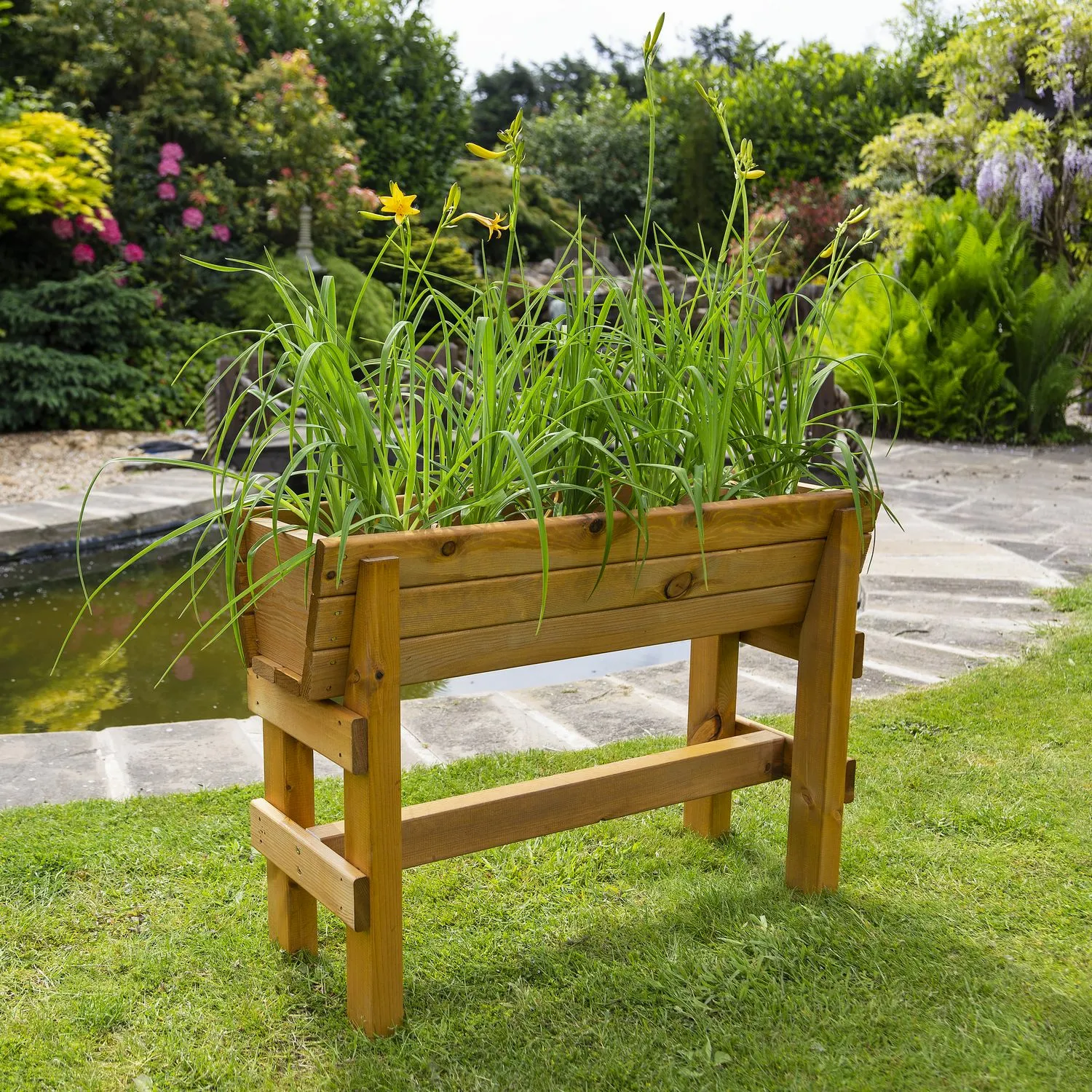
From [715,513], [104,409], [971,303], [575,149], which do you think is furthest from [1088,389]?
[575,149]

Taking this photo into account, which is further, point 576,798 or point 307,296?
point 307,296

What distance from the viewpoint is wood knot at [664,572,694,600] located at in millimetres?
1704

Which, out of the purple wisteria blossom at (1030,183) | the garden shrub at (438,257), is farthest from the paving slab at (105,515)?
the purple wisteria blossom at (1030,183)

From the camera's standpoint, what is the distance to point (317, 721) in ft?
5.03

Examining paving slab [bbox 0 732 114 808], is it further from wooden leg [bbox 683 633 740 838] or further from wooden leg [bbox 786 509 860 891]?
wooden leg [bbox 786 509 860 891]

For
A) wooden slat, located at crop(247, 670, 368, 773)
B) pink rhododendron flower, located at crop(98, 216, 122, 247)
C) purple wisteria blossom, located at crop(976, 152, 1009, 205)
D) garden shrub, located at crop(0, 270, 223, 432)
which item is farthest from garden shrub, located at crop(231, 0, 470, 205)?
wooden slat, located at crop(247, 670, 368, 773)

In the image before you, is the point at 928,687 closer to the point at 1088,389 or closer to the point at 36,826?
the point at 36,826

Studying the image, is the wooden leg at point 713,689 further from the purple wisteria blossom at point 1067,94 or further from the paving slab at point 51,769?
the purple wisteria blossom at point 1067,94

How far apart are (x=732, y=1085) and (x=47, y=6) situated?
978 cm

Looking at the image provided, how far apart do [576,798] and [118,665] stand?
2.48 m

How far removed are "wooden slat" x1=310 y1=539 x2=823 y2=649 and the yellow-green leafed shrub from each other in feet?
22.8

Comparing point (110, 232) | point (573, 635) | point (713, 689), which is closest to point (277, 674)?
point (573, 635)

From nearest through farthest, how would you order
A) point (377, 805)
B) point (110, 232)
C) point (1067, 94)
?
point (377, 805)
point (110, 232)
point (1067, 94)

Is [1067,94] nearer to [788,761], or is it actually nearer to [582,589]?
[788,761]
